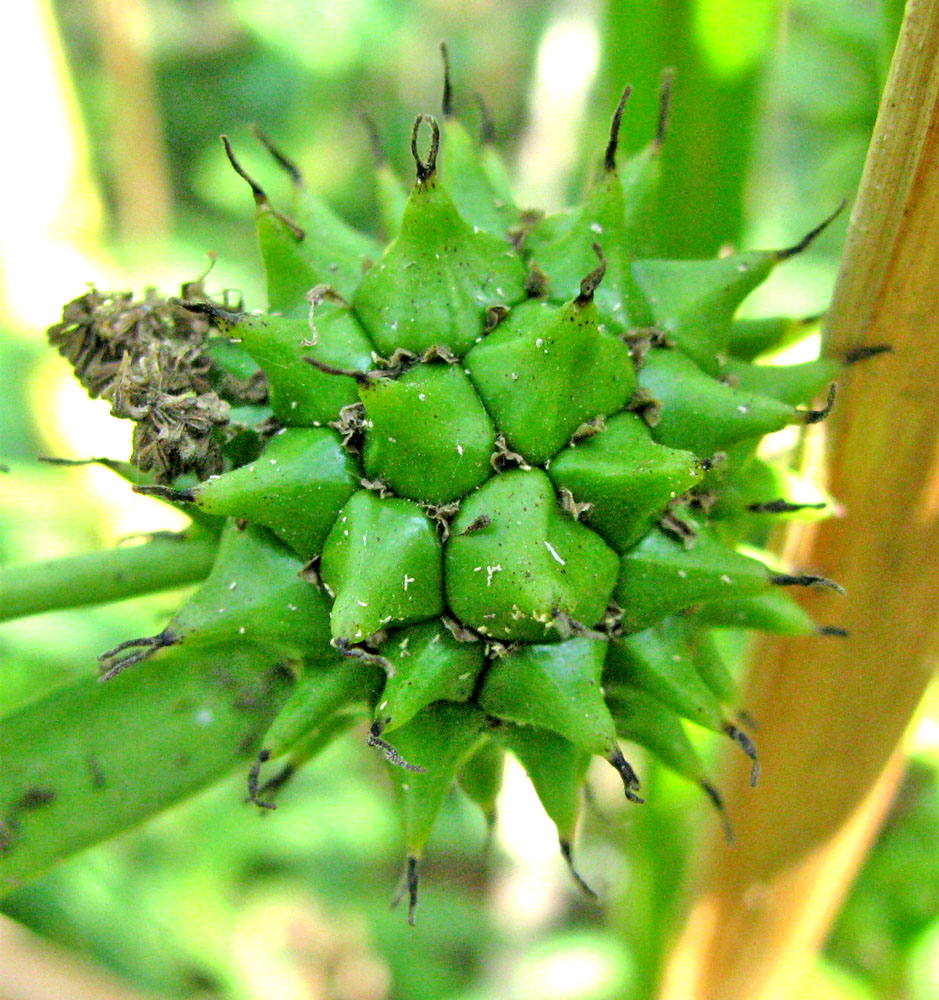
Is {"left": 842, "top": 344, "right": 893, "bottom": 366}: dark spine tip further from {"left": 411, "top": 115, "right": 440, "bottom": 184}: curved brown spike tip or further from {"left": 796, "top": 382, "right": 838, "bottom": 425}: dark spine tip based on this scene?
{"left": 411, "top": 115, "right": 440, "bottom": 184}: curved brown spike tip

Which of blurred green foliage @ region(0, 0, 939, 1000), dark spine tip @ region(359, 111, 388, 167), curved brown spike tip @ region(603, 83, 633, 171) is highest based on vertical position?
curved brown spike tip @ region(603, 83, 633, 171)

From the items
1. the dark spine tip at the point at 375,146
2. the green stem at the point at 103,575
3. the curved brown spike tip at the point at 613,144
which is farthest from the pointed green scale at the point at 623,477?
the dark spine tip at the point at 375,146

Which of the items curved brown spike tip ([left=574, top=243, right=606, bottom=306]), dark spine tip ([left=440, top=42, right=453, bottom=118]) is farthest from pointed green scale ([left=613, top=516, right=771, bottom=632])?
dark spine tip ([left=440, top=42, right=453, bottom=118])

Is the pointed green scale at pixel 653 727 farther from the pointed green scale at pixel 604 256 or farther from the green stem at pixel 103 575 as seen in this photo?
the green stem at pixel 103 575

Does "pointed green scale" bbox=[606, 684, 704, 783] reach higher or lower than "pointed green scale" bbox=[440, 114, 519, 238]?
lower

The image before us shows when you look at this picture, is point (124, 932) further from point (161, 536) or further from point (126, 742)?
point (161, 536)
